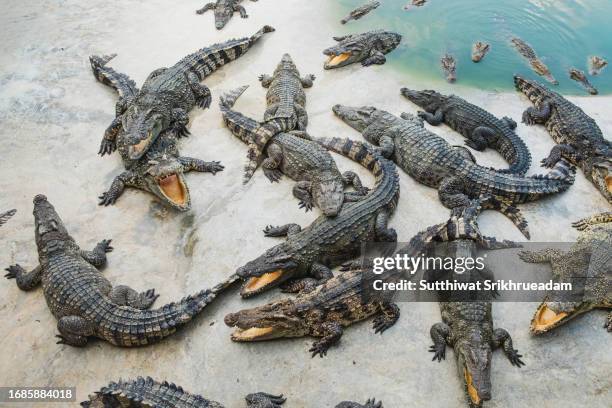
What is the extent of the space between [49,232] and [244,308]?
2.38 m

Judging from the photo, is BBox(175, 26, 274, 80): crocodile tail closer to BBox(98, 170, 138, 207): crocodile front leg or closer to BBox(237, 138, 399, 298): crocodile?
BBox(98, 170, 138, 207): crocodile front leg

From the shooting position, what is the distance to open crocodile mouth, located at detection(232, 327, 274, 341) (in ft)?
14.4

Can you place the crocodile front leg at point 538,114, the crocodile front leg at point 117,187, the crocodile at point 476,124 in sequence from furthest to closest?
the crocodile front leg at point 538,114, the crocodile at point 476,124, the crocodile front leg at point 117,187

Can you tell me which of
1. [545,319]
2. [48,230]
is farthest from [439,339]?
[48,230]

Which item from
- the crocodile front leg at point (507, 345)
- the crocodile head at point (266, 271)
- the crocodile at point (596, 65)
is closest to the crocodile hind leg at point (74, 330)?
the crocodile head at point (266, 271)

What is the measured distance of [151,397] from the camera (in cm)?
378

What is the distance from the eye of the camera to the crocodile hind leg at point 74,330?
14.5ft

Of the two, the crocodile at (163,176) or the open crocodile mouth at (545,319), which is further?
the crocodile at (163,176)

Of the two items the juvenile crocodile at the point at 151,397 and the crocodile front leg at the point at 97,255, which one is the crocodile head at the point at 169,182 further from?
the juvenile crocodile at the point at 151,397

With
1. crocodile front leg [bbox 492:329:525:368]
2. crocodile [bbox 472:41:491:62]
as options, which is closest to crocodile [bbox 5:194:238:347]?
crocodile front leg [bbox 492:329:525:368]

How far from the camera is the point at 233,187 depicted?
616 centimetres

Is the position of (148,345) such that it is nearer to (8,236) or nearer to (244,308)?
(244,308)

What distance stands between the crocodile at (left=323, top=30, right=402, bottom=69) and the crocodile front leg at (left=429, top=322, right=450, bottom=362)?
5594 mm

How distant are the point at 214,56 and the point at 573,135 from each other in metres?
6.03
